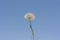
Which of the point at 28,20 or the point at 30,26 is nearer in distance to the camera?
the point at 30,26

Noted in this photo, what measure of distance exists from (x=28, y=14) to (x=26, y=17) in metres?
0.41

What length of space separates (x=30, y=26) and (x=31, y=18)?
3.94 ft

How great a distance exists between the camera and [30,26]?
684 cm

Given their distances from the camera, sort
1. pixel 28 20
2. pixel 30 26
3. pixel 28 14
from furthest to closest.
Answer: pixel 28 14
pixel 28 20
pixel 30 26

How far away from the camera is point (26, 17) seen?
7.99 m

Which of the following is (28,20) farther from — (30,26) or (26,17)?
(30,26)

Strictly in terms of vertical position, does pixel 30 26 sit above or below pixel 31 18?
below

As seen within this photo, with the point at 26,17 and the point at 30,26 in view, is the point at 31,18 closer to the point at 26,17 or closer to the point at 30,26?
the point at 26,17

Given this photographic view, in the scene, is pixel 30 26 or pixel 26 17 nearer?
pixel 30 26

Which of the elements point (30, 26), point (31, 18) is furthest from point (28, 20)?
point (30, 26)

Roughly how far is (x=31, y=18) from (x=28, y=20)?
368mm

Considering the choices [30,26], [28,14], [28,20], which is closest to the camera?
[30,26]

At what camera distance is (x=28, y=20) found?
7656mm

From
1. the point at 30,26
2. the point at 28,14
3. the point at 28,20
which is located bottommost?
the point at 30,26
